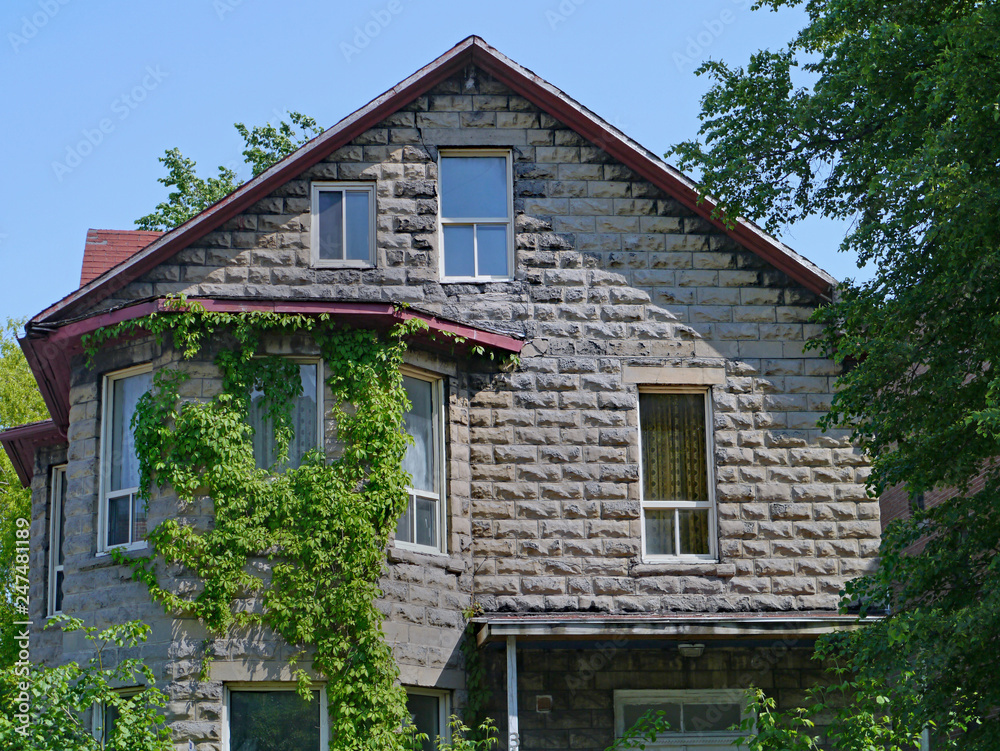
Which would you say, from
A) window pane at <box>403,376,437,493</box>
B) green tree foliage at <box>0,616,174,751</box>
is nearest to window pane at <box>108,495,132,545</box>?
green tree foliage at <box>0,616,174,751</box>

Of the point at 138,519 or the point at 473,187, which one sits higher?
the point at 473,187

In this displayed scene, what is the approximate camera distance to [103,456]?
1381 centimetres

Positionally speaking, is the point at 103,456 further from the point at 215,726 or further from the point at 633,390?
the point at 633,390

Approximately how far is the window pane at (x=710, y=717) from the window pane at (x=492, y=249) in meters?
5.76

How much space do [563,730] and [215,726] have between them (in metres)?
3.97

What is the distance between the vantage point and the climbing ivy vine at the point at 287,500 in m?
12.4

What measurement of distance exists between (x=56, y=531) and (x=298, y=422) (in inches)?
299

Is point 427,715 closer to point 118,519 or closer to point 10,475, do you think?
point 118,519

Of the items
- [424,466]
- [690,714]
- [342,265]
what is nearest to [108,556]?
[424,466]

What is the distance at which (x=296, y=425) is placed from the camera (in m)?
13.5

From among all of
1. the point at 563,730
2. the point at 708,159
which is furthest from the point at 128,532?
the point at 708,159

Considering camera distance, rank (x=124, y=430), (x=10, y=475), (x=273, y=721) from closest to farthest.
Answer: (x=273, y=721) < (x=124, y=430) < (x=10, y=475)

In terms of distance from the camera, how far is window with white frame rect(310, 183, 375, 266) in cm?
1513

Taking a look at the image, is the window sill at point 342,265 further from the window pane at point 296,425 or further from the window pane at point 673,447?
the window pane at point 673,447
